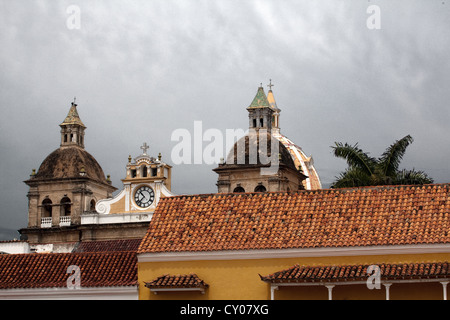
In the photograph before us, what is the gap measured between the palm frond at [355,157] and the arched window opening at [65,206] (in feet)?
78.8

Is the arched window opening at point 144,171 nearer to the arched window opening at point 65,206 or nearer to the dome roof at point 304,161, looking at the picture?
the arched window opening at point 65,206

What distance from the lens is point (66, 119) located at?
189 feet

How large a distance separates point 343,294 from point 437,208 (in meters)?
3.27

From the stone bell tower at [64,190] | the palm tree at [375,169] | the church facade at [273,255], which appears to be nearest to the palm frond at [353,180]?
the palm tree at [375,169]

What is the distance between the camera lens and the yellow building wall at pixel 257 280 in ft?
76.8

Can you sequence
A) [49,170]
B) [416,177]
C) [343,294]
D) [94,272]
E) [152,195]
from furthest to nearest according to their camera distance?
[49,170], [152,195], [416,177], [94,272], [343,294]

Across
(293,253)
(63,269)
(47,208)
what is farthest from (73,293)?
(47,208)

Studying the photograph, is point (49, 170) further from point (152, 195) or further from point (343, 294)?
point (343, 294)

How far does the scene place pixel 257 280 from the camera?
2459cm

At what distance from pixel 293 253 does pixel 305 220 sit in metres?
1.30
